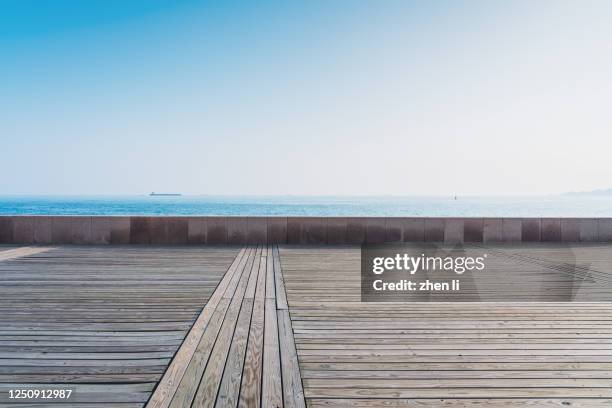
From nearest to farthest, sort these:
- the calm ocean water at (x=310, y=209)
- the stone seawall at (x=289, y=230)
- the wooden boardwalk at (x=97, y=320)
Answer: the wooden boardwalk at (x=97, y=320) → the stone seawall at (x=289, y=230) → the calm ocean water at (x=310, y=209)

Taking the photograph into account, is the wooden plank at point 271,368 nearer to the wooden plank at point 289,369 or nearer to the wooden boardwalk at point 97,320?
the wooden plank at point 289,369

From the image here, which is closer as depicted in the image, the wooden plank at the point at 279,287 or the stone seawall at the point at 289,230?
the wooden plank at the point at 279,287

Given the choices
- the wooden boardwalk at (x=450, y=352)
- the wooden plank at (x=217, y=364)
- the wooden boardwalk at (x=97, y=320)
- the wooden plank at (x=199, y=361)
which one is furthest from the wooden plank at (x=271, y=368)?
the wooden boardwalk at (x=97, y=320)

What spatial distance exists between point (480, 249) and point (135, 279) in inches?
224

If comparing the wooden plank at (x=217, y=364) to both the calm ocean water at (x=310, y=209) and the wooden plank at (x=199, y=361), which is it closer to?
the wooden plank at (x=199, y=361)

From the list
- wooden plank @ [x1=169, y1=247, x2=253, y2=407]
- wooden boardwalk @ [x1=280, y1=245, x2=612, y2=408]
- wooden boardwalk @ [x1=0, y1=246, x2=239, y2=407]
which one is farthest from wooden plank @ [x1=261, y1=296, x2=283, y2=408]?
wooden boardwalk @ [x1=0, y1=246, x2=239, y2=407]

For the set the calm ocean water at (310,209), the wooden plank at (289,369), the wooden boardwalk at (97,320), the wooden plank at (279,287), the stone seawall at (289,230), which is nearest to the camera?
the wooden plank at (289,369)

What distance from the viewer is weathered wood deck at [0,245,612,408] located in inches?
78.5

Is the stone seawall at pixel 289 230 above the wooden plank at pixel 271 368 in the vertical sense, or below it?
above

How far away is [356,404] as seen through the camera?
189 cm

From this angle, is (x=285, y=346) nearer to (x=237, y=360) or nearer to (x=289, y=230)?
(x=237, y=360)

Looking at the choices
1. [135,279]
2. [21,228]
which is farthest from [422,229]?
[21,228]

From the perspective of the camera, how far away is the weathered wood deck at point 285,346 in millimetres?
1995

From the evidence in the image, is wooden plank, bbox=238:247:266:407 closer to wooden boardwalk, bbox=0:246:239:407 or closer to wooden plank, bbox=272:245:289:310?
wooden plank, bbox=272:245:289:310
